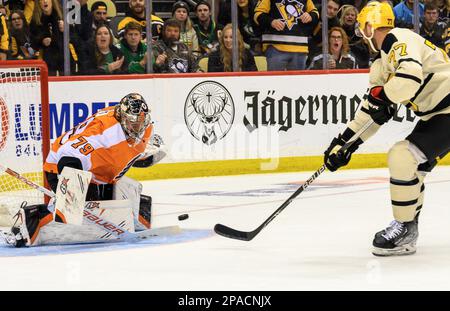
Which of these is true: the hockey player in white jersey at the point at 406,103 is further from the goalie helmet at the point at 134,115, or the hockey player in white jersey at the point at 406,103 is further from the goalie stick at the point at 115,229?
the goalie stick at the point at 115,229

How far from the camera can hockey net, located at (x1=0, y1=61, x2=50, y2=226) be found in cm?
700

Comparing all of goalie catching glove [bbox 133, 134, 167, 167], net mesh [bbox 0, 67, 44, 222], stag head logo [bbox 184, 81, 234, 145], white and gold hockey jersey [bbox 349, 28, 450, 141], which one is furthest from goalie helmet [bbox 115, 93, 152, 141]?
stag head logo [bbox 184, 81, 234, 145]

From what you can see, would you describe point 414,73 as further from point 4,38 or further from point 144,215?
point 4,38

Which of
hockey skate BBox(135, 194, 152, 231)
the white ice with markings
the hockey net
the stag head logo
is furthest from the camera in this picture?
the stag head logo

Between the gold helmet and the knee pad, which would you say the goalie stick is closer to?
the knee pad

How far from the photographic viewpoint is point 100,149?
6.15m

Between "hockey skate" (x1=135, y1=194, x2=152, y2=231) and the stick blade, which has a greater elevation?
the stick blade

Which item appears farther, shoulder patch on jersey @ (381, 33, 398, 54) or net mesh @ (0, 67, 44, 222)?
net mesh @ (0, 67, 44, 222)

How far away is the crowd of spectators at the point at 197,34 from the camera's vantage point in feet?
29.6

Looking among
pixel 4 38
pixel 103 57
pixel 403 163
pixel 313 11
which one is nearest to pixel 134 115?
pixel 403 163

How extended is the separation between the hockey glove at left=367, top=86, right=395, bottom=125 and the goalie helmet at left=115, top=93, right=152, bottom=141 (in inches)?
45.1

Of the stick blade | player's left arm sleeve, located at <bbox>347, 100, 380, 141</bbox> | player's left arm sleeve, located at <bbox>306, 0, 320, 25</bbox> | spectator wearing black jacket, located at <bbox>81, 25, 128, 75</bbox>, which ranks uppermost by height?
player's left arm sleeve, located at <bbox>306, 0, 320, 25</bbox>

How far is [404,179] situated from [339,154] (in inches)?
14.3
